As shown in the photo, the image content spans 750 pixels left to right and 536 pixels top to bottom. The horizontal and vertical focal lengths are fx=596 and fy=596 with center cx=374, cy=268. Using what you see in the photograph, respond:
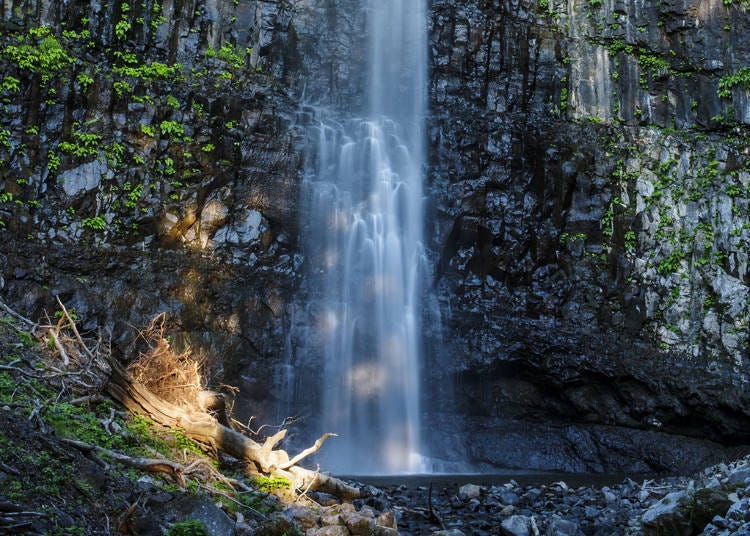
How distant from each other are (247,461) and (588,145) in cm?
1588

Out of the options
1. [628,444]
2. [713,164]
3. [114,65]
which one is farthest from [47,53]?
[713,164]

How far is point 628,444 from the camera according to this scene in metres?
16.1

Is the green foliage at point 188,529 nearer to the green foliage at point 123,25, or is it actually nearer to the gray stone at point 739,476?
the gray stone at point 739,476

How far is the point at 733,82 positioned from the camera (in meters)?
20.4

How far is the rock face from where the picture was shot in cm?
1562

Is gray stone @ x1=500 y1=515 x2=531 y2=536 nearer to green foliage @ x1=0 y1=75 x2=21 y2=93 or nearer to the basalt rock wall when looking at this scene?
the basalt rock wall

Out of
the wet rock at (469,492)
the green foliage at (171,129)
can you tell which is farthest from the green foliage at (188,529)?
the green foliage at (171,129)

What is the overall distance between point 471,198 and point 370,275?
414cm

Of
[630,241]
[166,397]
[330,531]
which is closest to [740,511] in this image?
[330,531]

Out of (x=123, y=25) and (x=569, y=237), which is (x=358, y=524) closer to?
(x=569, y=237)

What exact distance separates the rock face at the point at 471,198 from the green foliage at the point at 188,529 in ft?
36.2

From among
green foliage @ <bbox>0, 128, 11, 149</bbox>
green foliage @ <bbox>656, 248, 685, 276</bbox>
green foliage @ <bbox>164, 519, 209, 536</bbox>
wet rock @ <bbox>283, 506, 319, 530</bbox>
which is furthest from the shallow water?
green foliage @ <bbox>0, 128, 11, 149</bbox>

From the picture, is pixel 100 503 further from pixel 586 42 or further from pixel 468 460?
pixel 586 42

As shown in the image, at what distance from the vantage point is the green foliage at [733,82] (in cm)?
2036
